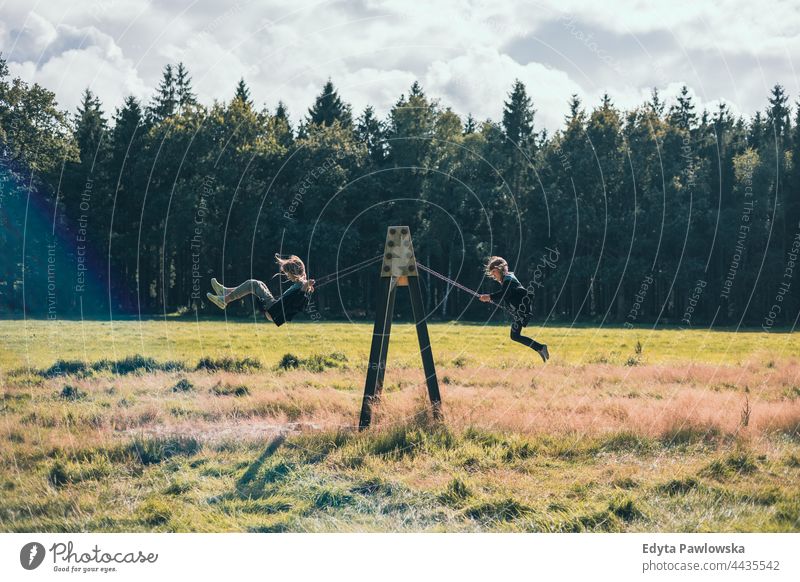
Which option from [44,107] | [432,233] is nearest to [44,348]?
[44,107]

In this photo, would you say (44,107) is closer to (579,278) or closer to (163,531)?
(163,531)

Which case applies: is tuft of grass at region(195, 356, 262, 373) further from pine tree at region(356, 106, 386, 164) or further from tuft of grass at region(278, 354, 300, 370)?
pine tree at region(356, 106, 386, 164)

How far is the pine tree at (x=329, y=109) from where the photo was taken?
74562 mm

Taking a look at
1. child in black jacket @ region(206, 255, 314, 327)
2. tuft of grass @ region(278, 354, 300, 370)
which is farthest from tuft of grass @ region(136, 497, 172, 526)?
tuft of grass @ region(278, 354, 300, 370)

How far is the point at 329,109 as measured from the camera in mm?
75750

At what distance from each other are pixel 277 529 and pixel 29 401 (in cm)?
1000

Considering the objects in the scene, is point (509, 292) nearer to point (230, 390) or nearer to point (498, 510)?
point (498, 510)

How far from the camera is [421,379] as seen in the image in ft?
63.5

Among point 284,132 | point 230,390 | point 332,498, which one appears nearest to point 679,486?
point 332,498

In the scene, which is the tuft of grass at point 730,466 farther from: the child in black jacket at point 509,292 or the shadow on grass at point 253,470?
the shadow on grass at point 253,470

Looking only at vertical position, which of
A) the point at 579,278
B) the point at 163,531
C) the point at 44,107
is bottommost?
the point at 163,531

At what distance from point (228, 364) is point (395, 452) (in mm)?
11618

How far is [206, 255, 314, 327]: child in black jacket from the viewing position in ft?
41.6

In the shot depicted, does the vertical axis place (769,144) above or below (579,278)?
above
